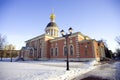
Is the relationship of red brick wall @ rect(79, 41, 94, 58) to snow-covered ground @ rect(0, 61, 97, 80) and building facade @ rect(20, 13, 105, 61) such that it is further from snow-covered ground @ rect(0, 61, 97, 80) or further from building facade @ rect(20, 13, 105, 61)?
snow-covered ground @ rect(0, 61, 97, 80)

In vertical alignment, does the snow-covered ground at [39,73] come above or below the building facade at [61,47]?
below

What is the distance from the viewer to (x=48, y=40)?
3058 centimetres

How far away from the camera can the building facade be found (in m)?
22.3

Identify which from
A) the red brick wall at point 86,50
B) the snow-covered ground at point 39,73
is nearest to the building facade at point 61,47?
the red brick wall at point 86,50

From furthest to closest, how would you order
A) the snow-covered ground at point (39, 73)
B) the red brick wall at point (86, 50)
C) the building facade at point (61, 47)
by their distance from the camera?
the building facade at point (61, 47)
the red brick wall at point (86, 50)
the snow-covered ground at point (39, 73)

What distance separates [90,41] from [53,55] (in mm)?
12540

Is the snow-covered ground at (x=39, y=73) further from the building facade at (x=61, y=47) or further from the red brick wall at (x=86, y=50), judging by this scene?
the building facade at (x=61, y=47)

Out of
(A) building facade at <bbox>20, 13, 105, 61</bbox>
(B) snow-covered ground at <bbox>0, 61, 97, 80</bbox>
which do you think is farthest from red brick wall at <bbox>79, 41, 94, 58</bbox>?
(B) snow-covered ground at <bbox>0, 61, 97, 80</bbox>

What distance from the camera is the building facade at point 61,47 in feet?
73.1

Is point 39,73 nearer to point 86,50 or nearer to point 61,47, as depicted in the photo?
point 86,50

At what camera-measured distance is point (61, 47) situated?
2698 centimetres

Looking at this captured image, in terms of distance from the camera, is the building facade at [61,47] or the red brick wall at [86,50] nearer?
the red brick wall at [86,50]

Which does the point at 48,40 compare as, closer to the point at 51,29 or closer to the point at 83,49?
the point at 51,29

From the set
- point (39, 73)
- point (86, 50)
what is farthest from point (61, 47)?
point (39, 73)
